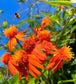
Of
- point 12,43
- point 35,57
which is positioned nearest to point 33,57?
point 35,57

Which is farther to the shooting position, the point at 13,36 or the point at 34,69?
the point at 13,36

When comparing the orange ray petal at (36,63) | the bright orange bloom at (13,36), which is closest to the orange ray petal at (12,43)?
the bright orange bloom at (13,36)

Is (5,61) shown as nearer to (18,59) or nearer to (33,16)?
(18,59)

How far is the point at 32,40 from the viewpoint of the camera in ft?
1.68

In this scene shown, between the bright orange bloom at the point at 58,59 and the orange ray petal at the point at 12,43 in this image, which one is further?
the orange ray petal at the point at 12,43

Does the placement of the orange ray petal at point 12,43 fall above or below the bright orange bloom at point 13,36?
below

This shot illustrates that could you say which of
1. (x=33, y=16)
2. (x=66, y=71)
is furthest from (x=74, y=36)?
(x=33, y=16)

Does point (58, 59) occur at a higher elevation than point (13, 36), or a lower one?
lower

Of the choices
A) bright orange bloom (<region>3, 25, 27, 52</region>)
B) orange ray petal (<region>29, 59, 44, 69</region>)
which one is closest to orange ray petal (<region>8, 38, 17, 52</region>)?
bright orange bloom (<region>3, 25, 27, 52</region>)

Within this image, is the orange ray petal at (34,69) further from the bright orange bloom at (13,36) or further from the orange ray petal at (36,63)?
the bright orange bloom at (13,36)

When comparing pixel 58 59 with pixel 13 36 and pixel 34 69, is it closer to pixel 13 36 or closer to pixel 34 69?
pixel 34 69

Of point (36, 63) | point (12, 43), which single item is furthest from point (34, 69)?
point (12, 43)

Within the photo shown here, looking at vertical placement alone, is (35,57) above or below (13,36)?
below

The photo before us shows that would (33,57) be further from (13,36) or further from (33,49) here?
(13,36)
